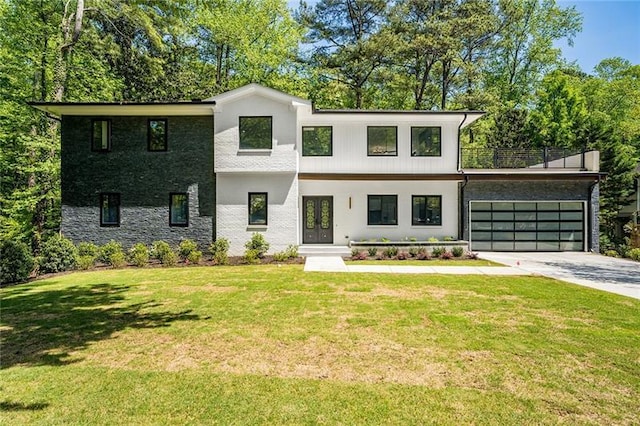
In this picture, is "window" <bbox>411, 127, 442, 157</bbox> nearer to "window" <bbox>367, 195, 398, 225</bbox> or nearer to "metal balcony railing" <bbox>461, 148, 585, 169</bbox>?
"metal balcony railing" <bbox>461, 148, 585, 169</bbox>

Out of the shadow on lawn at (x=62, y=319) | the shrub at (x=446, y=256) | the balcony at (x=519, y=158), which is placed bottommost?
the shadow on lawn at (x=62, y=319)

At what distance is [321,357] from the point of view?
4812 millimetres

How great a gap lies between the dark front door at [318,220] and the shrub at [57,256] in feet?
31.8

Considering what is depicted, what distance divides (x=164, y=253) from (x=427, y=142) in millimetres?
13490

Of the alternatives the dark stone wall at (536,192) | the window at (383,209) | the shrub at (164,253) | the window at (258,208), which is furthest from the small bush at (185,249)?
the dark stone wall at (536,192)

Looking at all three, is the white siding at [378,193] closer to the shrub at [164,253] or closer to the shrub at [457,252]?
the shrub at [457,252]

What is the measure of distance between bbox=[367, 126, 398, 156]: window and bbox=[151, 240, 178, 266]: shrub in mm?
10309

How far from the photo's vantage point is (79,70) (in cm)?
1950

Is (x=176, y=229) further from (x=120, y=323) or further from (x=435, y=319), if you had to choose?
(x=435, y=319)

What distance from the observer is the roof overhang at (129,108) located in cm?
1415

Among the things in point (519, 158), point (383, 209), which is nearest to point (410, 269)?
point (383, 209)

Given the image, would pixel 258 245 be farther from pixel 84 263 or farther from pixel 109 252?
pixel 84 263

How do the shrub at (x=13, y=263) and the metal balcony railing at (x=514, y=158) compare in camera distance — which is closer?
the shrub at (x=13, y=263)

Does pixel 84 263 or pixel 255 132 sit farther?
pixel 255 132
